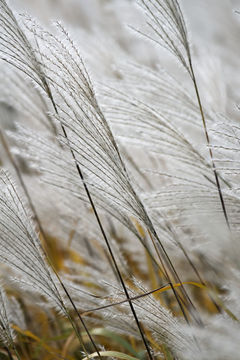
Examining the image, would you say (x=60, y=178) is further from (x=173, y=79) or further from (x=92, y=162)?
(x=173, y=79)

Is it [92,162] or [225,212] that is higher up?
[92,162]

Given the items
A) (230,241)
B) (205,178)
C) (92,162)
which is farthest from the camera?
(205,178)

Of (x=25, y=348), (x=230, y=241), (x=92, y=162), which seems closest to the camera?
(x=92, y=162)

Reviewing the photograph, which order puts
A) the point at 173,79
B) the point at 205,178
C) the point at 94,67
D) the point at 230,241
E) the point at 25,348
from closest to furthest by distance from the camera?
1. the point at 230,241
2. the point at 205,178
3. the point at 173,79
4. the point at 25,348
5. the point at 94,67

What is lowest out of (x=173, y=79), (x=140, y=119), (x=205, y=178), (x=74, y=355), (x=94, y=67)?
(x=74, y=355)

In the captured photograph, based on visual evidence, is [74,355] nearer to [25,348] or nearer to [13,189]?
[25,348]

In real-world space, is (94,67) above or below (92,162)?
above

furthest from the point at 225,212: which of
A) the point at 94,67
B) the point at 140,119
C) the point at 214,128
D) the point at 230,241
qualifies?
the point at 94,67

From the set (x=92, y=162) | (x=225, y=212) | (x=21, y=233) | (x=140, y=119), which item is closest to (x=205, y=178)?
(x=225, y=212)

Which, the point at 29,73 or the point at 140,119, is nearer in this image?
the point at 29,73
